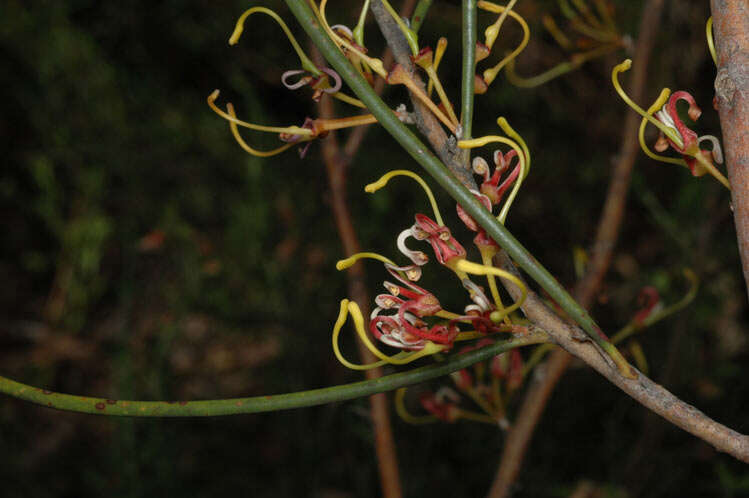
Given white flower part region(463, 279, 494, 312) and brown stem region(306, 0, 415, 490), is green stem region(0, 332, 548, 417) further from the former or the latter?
brown stem region(306, 0, 415, 490)

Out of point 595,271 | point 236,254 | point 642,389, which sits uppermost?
point 236,254

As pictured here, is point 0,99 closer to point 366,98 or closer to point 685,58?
point 685,58

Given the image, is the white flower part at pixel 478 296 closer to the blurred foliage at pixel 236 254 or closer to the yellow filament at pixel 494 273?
the yellow filament at pixel 494 273

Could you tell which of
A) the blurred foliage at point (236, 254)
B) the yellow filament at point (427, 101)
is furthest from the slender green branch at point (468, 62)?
the blurred foliage at point (236, 254)

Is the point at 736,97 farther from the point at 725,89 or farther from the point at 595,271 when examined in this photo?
the point at 595,271

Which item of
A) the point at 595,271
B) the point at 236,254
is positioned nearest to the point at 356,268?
the point at 595,271

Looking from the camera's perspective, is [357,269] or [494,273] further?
[357,269]

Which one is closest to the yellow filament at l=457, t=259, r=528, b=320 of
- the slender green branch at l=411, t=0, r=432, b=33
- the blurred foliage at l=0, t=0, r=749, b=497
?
the slender green branch at l=411, t=0, r=432, b=33
